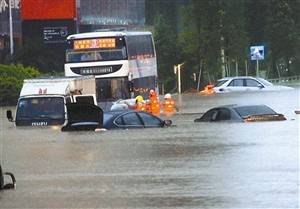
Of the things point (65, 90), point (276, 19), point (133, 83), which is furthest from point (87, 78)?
point (276, 19)

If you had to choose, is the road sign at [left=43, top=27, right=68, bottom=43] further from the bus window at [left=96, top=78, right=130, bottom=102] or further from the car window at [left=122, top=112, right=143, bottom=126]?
the car window at [left=122, top=112, right=143, bottom=126]

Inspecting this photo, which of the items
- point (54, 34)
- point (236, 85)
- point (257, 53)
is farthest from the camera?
point (54, 34)

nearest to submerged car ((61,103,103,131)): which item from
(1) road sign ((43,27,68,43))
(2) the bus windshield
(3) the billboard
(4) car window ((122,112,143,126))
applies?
(4) car window ((122,112,143,126))

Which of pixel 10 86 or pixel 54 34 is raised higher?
pixel 54 34

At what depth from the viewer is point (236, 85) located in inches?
2176

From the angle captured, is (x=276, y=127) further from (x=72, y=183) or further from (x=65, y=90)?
(x=72, y=183)

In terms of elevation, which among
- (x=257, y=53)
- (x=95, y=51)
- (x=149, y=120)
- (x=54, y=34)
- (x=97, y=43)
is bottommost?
(x=149, y=120)

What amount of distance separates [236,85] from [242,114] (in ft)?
88.5

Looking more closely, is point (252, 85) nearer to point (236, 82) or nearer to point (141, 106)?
point (236, 82)

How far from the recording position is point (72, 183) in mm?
14328

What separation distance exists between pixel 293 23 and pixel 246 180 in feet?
235

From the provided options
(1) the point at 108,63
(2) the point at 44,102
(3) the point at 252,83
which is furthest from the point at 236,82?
(2) the point at 44,102

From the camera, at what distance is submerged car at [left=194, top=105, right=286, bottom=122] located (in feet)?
92.8

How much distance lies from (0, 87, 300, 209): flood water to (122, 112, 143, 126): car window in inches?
36.6
